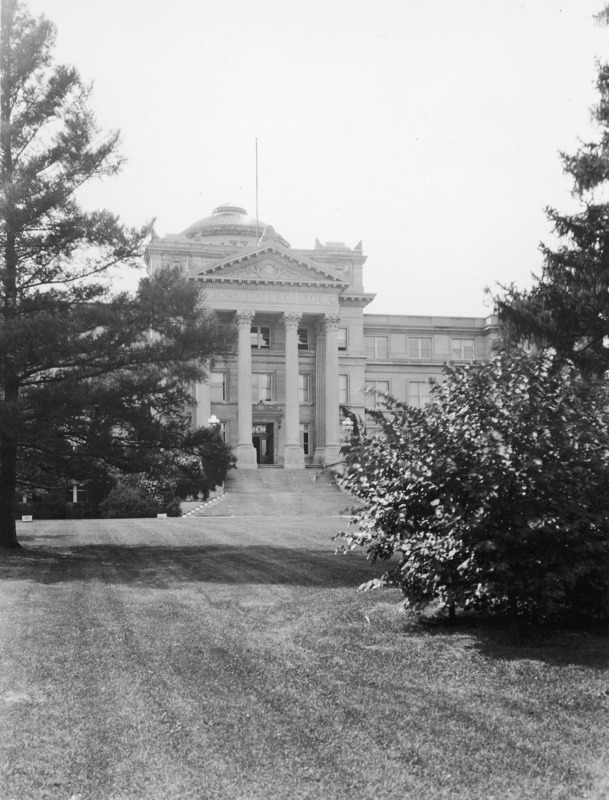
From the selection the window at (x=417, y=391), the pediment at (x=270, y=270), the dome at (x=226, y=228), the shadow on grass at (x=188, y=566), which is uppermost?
the dome at (x=226, y=228)

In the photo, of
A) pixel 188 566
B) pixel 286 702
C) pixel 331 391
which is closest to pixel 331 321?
pixel 331 391

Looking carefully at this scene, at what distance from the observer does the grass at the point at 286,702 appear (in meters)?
5.56

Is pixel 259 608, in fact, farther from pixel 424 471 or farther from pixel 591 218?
pixel 591 218

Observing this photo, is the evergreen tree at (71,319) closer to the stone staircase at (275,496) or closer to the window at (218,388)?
the stone staircase at (275,496)

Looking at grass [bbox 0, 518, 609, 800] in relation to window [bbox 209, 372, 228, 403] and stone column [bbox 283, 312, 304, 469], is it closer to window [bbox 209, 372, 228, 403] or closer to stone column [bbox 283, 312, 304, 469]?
stone column [bbox 283, 312, 304, 469]

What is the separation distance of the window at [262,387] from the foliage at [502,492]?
52579 millimetres

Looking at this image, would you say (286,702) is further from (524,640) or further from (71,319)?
(71,319)

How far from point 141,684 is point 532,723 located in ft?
10.9

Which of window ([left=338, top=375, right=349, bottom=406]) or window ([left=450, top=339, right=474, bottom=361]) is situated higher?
window ([left=450, top=339, right=474, bottom=361])

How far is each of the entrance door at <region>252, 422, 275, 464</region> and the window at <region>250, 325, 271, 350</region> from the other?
5.63 metres

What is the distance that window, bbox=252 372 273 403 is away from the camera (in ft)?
207

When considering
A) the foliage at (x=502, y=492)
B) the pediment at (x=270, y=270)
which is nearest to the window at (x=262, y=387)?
the pediment at (x=270, y=270)

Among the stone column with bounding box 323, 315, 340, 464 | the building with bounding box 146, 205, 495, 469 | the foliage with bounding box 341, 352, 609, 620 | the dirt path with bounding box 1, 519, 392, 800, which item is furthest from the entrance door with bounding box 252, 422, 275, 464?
the foliage with bounding box 341, 352, 609, 620

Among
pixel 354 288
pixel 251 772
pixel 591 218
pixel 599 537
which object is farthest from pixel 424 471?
pixel 354 288
